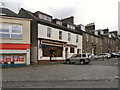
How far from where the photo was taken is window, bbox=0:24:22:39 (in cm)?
Answer: 1409

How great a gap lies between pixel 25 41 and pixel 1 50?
351cm

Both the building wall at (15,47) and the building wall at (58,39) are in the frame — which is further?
the building wall at (58,39)

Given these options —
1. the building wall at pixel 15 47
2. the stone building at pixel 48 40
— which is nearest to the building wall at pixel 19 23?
the building wall at pixel 15 47

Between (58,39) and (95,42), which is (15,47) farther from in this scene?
(95,42)

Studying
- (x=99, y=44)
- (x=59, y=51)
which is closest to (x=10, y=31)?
(x=59, y=51)

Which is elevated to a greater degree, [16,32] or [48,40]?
[16,32]

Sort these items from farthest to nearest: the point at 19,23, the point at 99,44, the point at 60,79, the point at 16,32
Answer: the point at 99,44 < the point at 19,23 < the point at 16,32 < the point at 60,79

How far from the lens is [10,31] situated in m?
14.5

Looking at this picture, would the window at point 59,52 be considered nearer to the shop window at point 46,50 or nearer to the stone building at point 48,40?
the stone building at point 48,40

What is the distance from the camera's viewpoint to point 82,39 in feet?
86.3

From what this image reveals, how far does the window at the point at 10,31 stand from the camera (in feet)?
46.2

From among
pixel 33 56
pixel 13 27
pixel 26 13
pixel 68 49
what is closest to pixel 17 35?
pixel 13 27

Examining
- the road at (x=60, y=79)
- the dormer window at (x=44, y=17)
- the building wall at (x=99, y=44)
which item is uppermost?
the dormer window at (x=44, y=17)

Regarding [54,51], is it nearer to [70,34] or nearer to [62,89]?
[70,34]
